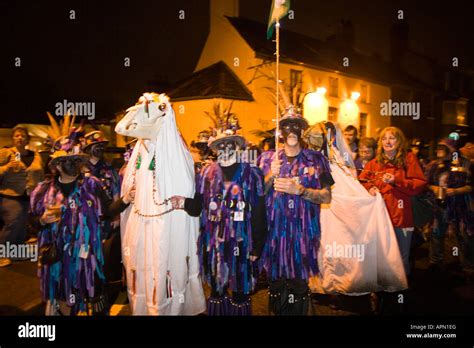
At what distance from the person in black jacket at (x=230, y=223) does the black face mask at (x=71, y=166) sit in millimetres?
913

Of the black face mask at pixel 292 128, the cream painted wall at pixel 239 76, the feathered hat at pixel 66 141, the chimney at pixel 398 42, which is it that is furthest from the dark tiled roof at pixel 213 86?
the chimney at pixel 398 42

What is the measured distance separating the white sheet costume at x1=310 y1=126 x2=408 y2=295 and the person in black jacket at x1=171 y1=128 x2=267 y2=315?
4.25ft

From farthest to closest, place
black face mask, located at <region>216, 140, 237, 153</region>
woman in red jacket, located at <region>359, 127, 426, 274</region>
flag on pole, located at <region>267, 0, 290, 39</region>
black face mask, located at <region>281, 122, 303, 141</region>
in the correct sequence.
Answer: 1. woman in red jacket, located at <region>359, 127, 426, 274</region>
2. flag on pole, located at <region>267, 0, 290, 39</region>
3. black face mask, located at <region>281, 122, 303, 141</region>
4. black face mask, located at <region>216, 140, 237, 153</region>

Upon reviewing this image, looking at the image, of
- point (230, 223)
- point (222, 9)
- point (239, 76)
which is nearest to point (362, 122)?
point (239, 76)

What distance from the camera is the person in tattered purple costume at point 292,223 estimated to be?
3.27 meters

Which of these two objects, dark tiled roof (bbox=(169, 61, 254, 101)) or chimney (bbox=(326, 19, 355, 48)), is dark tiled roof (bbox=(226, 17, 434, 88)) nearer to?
chimney (bbox=(326, 19, 355, 48))

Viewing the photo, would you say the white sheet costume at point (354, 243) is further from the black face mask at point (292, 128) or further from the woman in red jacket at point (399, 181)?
the black face mask at point (292, 128)

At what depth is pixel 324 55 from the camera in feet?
57.4

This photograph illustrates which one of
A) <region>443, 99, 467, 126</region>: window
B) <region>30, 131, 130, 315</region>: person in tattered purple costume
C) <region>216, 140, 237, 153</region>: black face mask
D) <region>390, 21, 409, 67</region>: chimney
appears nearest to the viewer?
<region>30, 131, 130, 315</region>: person in tattered purple costume

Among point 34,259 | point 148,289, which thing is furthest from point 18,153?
point 148,289

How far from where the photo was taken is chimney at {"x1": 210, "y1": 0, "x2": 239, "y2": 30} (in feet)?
43.7

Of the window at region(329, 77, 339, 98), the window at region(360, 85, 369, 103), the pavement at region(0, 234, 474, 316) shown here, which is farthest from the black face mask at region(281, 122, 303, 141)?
the window at region(360, 85, 369, 103)

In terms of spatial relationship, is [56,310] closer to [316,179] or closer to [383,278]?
[316,179]

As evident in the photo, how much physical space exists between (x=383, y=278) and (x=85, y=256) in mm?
3247
